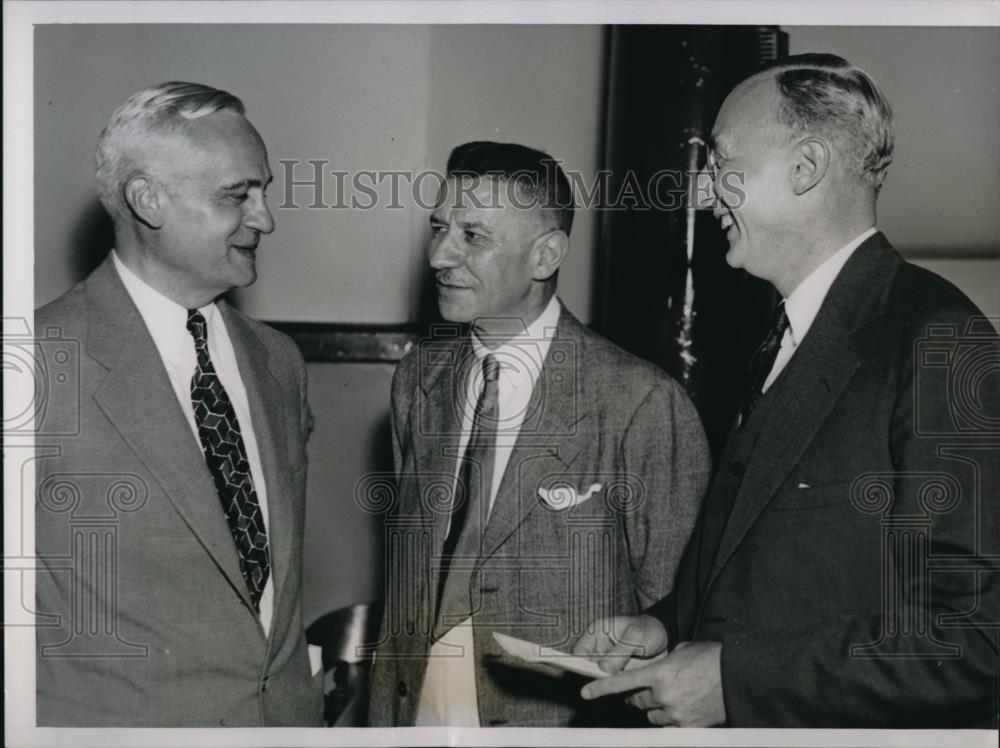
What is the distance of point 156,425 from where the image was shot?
180 centimetres

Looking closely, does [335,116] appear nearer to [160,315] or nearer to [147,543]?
[160,315]

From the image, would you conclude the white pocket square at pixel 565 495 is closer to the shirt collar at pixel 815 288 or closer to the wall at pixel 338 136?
the wall at pixel 338 136

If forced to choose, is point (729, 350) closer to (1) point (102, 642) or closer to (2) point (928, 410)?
(2) point (928, 410)

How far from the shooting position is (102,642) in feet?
6.04

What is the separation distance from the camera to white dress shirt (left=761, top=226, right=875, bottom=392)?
1767 mm

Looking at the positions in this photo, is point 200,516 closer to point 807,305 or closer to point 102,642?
point 102,642

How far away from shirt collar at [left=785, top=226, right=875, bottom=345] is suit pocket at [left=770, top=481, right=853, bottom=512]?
0.24 m

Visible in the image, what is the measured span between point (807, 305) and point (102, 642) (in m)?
1.32

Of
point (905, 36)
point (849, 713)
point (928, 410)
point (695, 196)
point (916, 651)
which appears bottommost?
point (849, 713)

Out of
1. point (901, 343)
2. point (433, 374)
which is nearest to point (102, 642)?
point (433, 374)

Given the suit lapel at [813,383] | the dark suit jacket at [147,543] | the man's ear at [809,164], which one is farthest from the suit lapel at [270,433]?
the man's ear at [809,164]

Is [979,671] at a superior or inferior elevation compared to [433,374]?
inferior

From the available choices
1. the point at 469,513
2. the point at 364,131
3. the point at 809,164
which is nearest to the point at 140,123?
the point at 364,131

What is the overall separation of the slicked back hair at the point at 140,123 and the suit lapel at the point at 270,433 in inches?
10.6
